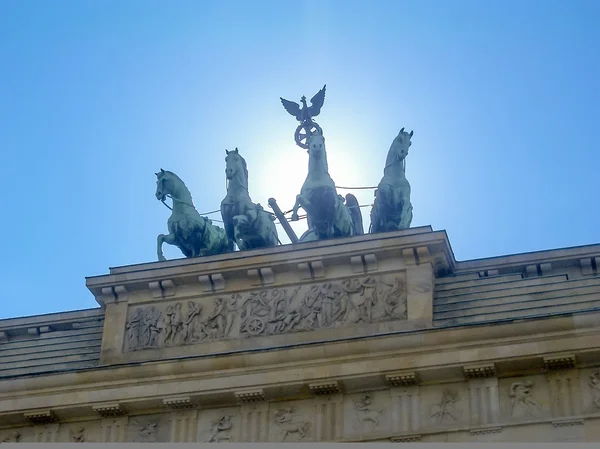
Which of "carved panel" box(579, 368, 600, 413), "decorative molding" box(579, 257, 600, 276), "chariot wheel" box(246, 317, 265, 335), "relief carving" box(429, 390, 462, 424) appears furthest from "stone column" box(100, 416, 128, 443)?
"decorative molding" box(579, 257, 600, 276)

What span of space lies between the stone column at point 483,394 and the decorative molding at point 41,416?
770 cm

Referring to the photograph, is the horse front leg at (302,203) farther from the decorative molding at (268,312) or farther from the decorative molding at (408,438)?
the decorative molding at (408,438)

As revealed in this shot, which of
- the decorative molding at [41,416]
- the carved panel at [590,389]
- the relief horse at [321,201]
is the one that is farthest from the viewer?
the relief horse at [321,201]

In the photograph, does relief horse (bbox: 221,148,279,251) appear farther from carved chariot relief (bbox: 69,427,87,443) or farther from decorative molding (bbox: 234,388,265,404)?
carved chariot relief (bbox: 69,427,87,443)

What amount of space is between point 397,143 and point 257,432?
264 inches

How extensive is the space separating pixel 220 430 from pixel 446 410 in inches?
160

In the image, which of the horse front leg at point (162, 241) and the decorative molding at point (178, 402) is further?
the horse front leg at point (162, 241)

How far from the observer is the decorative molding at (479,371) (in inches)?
957

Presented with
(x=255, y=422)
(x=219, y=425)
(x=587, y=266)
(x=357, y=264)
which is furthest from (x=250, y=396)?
(x=587, y=266)

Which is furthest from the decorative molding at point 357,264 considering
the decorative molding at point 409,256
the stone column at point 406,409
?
the stone column at point 406,409

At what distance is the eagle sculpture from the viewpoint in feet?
100

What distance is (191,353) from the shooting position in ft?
88.0

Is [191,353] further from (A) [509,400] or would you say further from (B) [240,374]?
(A) [509,400]

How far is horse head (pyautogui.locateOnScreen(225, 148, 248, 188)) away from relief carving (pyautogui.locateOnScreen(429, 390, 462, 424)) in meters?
7.40
